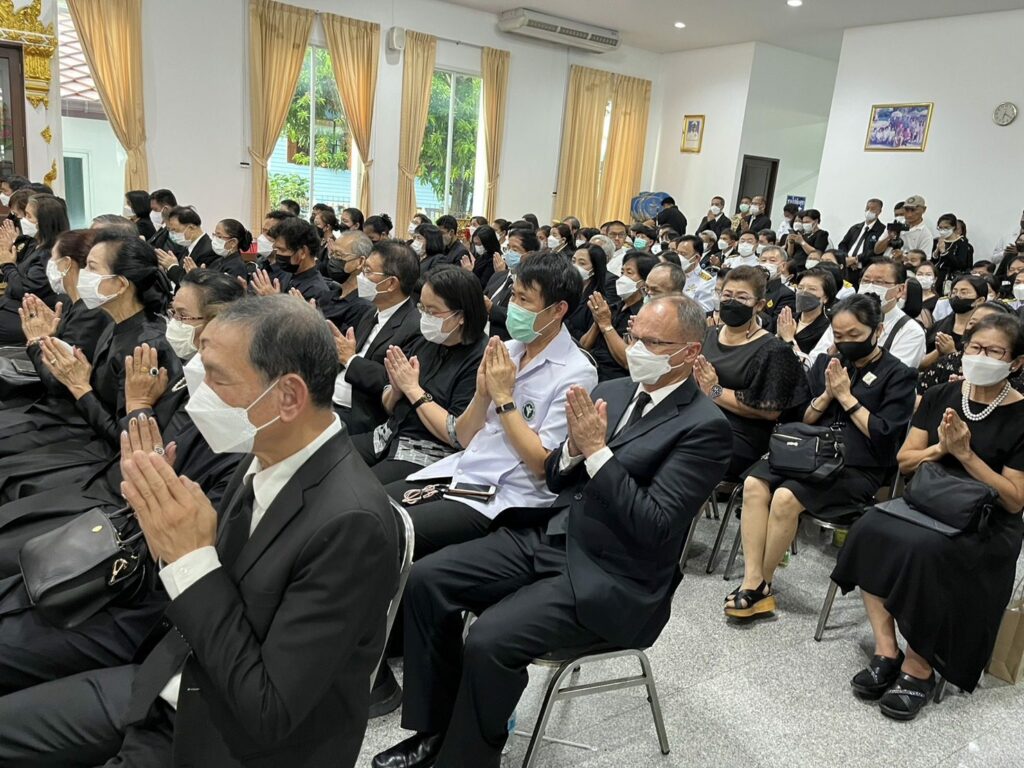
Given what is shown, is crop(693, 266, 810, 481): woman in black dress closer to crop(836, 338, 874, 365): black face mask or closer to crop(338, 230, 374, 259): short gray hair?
crop(836, 338, 874, 365): black face mask

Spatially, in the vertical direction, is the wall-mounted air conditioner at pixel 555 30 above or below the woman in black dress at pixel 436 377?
above

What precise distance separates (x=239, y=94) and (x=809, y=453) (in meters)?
9.88

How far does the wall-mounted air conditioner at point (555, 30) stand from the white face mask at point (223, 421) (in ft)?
37.7

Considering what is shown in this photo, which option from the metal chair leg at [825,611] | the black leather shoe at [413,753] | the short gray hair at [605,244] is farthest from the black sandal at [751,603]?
the short gray hair at [605,244]

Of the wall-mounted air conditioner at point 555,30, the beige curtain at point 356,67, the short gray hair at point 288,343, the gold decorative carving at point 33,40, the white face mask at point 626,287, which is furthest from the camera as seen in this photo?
the wall-mounted air conditioner at point 555,30

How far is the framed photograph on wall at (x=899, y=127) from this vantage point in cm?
973

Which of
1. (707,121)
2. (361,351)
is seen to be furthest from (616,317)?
(707,121)

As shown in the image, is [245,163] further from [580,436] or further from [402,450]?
[580,436]

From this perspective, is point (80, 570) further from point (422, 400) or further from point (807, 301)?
point (807, 301)

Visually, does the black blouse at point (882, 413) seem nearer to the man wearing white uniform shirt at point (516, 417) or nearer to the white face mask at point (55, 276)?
the man wearing white uniform shirt at point (516, 417)

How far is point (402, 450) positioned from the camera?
2.87 metres

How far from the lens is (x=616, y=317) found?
5.07 metres

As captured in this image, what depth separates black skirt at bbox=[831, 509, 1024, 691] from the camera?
247 cm

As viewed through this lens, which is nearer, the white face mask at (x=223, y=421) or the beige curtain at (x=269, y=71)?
the white face mask at (x=223, y=421)
